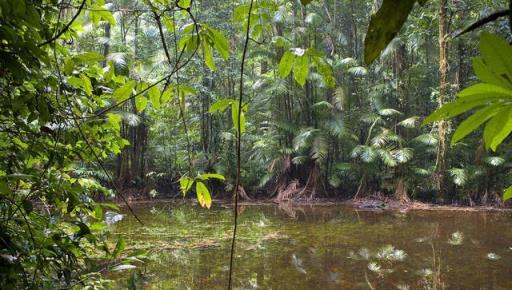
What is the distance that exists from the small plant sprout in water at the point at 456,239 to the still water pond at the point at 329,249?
0.01 metres

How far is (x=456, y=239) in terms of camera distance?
5984 millimetres

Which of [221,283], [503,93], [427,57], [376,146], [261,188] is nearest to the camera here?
[503,93]

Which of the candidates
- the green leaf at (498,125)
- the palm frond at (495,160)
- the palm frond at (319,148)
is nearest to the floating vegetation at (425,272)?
the green leaf at (498,125)

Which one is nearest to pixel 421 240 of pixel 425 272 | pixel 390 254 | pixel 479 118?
pixel 390 254

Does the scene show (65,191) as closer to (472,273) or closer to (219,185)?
(472,273)

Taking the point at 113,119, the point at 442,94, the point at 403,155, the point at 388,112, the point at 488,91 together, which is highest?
the point at 442,94

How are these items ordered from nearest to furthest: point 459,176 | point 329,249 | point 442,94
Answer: point 329,249
point 442,94
point 459,176

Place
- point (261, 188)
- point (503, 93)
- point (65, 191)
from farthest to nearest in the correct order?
1. point (261, 188)
2. point (65, 191)
3. point (503, 93)

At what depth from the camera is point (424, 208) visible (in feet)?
29.3

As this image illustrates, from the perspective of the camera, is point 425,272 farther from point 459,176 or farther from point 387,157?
point 387,157

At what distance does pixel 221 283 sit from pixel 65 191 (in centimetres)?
319

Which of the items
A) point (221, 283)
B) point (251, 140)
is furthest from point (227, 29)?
point (221, 283)

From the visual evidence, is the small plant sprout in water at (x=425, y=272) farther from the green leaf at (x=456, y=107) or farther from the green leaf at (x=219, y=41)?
the green leaf at (x=456, y=107)

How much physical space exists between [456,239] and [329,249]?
6.20 ft
